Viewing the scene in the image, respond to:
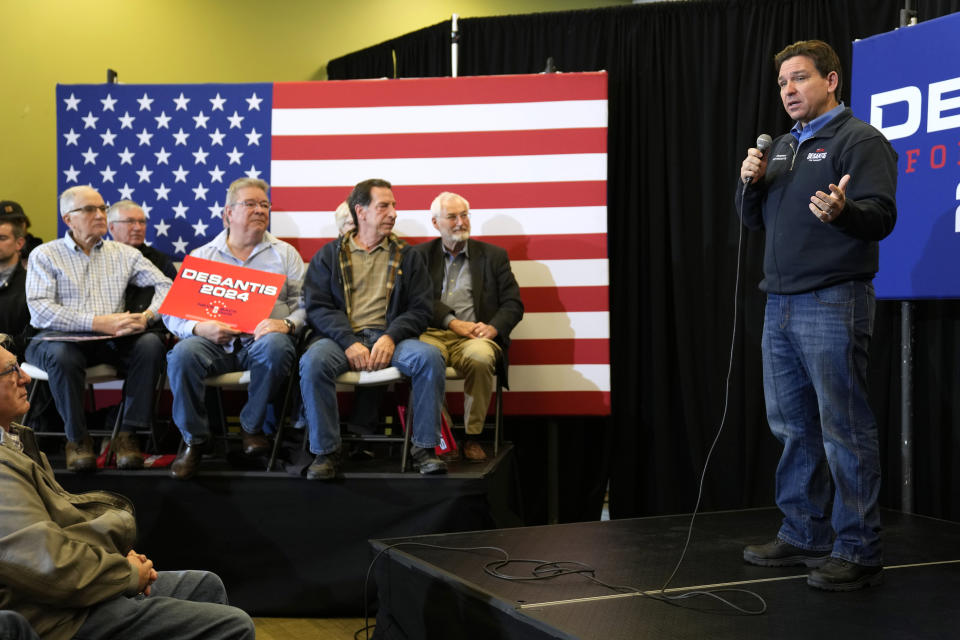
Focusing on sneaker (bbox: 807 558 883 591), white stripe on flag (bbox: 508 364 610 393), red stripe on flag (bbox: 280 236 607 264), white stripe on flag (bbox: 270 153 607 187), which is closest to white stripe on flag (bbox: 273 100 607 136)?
white stripe on flag (bbox: 270 153 607 187)

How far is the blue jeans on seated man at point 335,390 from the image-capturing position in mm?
3785

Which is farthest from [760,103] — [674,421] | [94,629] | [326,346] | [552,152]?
[94,629]

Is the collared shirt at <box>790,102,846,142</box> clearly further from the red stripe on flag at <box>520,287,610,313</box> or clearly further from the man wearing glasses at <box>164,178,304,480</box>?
the man wearing glasses at <box>164,178,304,480</box>

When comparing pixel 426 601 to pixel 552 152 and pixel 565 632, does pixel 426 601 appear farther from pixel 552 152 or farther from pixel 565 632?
pixel 552 152

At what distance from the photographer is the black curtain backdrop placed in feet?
15.6

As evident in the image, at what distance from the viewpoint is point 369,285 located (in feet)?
13.9

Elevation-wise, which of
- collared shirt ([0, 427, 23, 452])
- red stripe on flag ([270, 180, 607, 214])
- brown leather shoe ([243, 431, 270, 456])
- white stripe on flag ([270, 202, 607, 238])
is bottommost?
brown leather shoe ([243, 431, 270, 456])

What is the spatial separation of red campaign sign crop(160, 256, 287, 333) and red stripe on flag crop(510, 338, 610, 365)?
1.31m

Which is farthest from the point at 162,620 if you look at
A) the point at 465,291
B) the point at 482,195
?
the point at 482,195

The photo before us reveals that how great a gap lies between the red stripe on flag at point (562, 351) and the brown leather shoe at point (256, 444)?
1.40 meters

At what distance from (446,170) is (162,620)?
3239 millimetres

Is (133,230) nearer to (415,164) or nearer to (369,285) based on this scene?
(369,285)

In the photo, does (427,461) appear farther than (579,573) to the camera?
Yes

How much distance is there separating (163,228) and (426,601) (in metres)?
2.95
